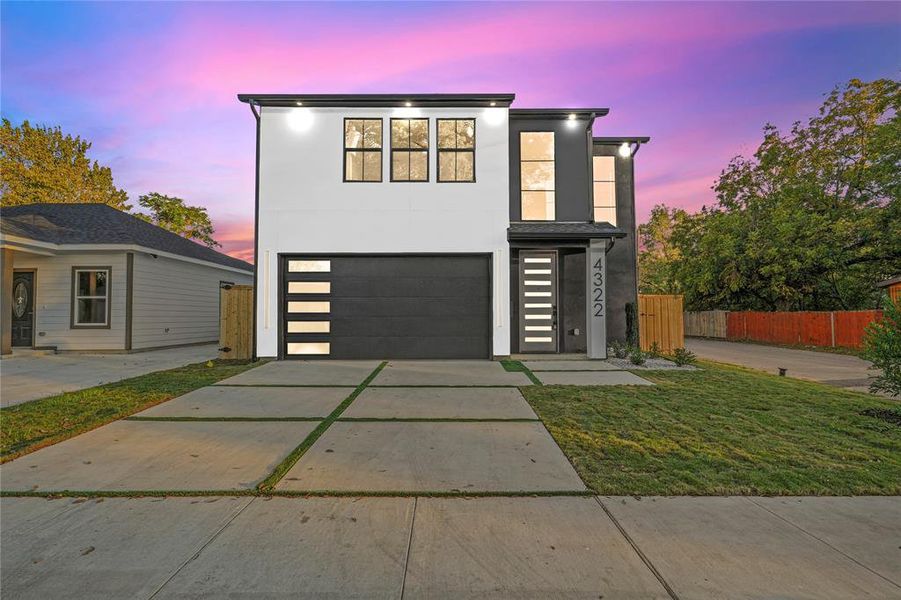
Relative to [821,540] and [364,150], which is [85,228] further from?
[821,540]

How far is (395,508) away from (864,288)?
27.0 meters

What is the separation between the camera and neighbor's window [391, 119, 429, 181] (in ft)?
34.1

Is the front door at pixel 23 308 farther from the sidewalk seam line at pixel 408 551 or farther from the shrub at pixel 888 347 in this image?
the shrub at pixel 888 347

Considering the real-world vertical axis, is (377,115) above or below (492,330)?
above

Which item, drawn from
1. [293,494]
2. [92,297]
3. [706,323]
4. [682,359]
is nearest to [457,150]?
[682,359]

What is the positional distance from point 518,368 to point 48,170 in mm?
37222

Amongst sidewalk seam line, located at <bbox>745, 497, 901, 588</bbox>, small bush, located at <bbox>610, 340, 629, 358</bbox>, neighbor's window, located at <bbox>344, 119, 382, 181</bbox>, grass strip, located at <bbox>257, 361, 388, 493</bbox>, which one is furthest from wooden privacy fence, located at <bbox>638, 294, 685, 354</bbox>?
sidewalk seam line, located at <bbox>745, 497, 901, 588</bbox>

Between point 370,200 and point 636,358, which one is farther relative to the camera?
point 370,200

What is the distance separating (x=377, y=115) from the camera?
10.3m

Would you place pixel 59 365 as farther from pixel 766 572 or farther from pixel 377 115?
pixel 766 572

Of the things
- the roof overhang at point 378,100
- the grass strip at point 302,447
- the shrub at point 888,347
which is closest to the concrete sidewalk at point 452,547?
the grass strip at point 302,447

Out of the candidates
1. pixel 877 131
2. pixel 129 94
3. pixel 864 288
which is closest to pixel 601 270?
pixel 129 94

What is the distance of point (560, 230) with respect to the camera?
32.8 feet

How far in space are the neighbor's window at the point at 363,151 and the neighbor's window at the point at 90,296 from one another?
27.5ft
